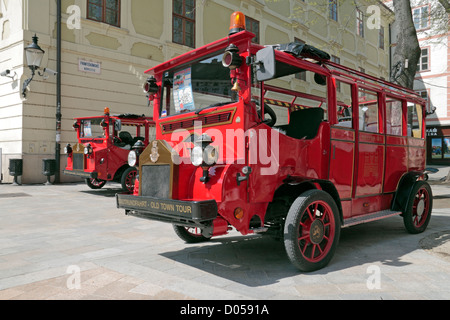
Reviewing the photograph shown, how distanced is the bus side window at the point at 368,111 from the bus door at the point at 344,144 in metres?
0.15

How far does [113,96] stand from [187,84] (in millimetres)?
10799

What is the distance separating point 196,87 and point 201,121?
47 centimetres

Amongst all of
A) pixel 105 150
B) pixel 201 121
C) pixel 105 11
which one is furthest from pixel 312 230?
pixel 105 11

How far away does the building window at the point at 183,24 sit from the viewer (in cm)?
1648

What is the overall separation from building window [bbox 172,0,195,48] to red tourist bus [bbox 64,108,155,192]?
6.73 meters

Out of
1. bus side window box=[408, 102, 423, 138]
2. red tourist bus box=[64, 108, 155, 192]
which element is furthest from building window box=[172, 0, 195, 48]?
bus side window box=[408, 102, 423, 138]

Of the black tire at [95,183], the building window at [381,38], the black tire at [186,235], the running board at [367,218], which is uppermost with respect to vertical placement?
the building window at [381,38]

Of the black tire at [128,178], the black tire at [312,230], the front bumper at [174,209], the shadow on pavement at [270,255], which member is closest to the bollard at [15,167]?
the black tire at [128,178]

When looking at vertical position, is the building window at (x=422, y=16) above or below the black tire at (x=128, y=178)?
above

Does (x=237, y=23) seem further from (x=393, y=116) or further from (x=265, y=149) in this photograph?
(x=393, y=116)

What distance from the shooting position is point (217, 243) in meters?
5.12

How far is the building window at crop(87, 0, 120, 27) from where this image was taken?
45.5 ft

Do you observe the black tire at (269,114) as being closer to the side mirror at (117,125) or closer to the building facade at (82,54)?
the side mirror at (117,125)
